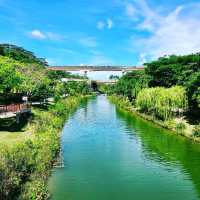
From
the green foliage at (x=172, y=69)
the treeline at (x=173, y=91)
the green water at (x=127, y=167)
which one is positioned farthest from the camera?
the green foliage at (x=172, y=69)

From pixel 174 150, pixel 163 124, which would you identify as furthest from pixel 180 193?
pixel 163 124

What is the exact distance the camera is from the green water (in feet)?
90.2

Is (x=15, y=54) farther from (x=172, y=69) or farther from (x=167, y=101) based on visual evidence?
(x=167, y=101)

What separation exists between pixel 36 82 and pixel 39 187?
44.4m

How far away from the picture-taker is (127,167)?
3444 centimetres

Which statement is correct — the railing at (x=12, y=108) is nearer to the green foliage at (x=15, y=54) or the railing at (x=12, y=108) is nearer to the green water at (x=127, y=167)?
the green water at (x=127, y=167)

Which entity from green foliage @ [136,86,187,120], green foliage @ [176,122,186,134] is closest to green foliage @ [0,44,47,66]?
green foliage @ [136,86,187,120]

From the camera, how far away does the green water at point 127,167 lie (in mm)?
27484

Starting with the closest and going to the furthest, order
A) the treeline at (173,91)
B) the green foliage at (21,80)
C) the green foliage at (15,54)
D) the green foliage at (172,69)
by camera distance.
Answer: the green foliage at (21,80) < the treeline at (173,91) < the green foliage at (172,69) < the green foliage at (15,54)

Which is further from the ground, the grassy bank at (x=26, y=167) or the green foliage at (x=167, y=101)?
the green foliage at (x=167, y=101)

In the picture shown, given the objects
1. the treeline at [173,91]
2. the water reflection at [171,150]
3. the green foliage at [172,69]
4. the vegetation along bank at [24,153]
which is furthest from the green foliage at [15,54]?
the water reflection at [171,150]

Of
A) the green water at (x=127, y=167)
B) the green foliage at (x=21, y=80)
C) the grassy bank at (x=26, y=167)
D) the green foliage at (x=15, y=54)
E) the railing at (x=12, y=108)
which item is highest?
the green foliage at (x=15, y=54)

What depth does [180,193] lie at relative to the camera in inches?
1090

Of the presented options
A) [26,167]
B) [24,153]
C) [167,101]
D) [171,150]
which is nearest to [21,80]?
[167,101]
